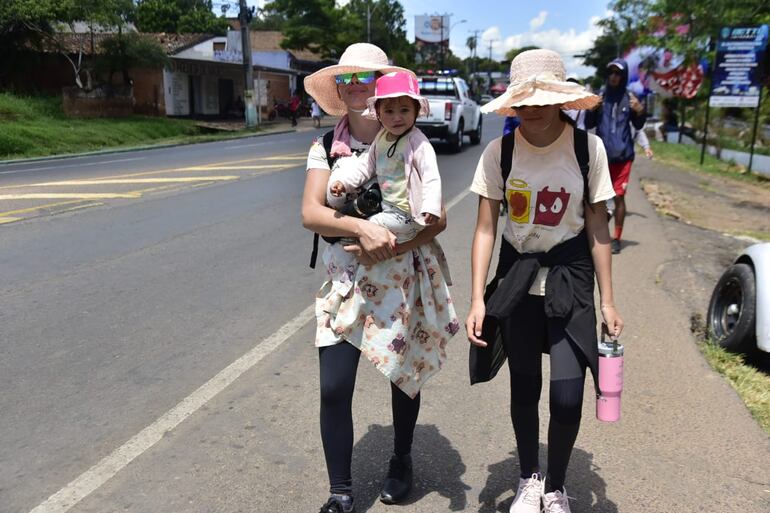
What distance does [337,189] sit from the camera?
2719 mm

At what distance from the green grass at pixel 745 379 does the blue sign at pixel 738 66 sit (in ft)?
43.6

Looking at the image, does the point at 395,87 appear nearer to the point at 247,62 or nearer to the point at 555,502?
the point at 555,502

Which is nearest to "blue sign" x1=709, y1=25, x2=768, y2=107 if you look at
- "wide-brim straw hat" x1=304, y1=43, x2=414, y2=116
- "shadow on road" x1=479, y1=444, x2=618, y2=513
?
"shadow on road" x1=479, y1=444, x2=618, y2=513

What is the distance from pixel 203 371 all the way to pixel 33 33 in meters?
31.6

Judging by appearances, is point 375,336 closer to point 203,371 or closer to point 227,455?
point 227,455

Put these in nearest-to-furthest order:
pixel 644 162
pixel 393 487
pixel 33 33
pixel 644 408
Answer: pixel 393 487 < pixel 644 408 < pixel 644 162 < pixel 33 33

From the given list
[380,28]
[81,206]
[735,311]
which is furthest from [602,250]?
[380,28]

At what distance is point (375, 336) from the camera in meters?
2.75

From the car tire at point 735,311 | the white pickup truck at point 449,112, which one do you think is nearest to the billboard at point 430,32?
the white pickup truck at point 449,112

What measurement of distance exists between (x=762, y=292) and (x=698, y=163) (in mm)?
Result: 16587

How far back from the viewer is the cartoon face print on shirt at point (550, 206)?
8.77ft

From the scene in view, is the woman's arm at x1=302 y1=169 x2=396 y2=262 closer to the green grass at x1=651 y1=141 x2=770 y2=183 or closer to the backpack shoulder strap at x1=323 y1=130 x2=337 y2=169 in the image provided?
the backpack shoulder strap at x1=323 y1=130 x2=337 y2=169

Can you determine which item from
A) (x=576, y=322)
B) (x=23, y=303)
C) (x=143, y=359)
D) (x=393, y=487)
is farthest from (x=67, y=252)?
(x=576, y=322)

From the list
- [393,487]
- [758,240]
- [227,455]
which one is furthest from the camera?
[758,240]
